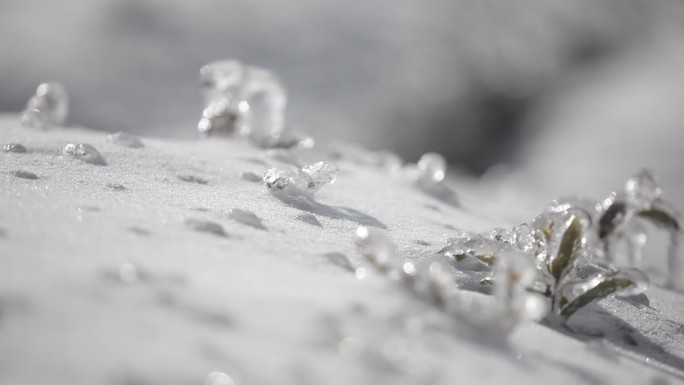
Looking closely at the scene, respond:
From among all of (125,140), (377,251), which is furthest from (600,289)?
(125,140)

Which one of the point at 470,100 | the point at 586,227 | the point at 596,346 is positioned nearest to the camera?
the point at 596,346

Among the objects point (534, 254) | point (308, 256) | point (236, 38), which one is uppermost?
point (236, 38)

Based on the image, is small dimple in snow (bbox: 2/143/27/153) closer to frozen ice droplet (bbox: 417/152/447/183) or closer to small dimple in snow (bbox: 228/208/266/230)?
small dimple in snow (bbox: 228/208/266/230)

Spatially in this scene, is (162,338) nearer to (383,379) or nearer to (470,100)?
(383,379)

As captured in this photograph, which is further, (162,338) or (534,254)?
(534,254)

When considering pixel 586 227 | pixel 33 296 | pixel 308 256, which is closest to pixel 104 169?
pixel 308 256

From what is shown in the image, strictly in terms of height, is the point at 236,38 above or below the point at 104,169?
above
